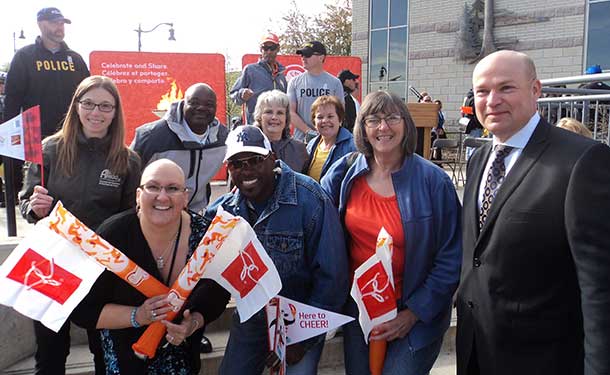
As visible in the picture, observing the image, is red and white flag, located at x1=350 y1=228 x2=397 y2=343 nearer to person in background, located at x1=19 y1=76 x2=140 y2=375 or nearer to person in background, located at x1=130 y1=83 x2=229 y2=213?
person in background, located at x1=19 y1=76 x2=140 y2=375

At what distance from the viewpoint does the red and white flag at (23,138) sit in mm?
3051

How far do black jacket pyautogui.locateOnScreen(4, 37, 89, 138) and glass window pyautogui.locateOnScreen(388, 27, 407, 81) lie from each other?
624 inches

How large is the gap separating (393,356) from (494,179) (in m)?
1.10

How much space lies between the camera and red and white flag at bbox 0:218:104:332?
7.34 ft

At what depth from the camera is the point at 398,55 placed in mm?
19438

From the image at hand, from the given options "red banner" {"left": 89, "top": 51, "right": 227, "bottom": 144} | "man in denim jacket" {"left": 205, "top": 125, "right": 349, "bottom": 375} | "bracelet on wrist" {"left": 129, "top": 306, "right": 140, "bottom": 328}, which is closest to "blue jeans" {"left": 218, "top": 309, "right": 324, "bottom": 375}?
"man in denim jacket" {"left": 205, "top": 125, "right": 349, "bottom": 375}

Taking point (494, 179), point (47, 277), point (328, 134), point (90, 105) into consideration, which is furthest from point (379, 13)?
point (47, 277)

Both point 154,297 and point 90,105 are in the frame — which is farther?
point 90,105

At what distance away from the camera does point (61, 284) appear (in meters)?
2.29

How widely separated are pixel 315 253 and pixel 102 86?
159 cm

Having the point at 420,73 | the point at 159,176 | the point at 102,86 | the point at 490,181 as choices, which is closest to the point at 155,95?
the point at 102,86

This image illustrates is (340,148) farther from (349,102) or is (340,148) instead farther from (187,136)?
(349,102)

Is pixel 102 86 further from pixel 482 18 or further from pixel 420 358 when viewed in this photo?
pixel 482 18

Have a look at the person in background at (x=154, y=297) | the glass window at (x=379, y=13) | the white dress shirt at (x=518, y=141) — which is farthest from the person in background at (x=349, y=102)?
the glass window at (x=379, y=13)
